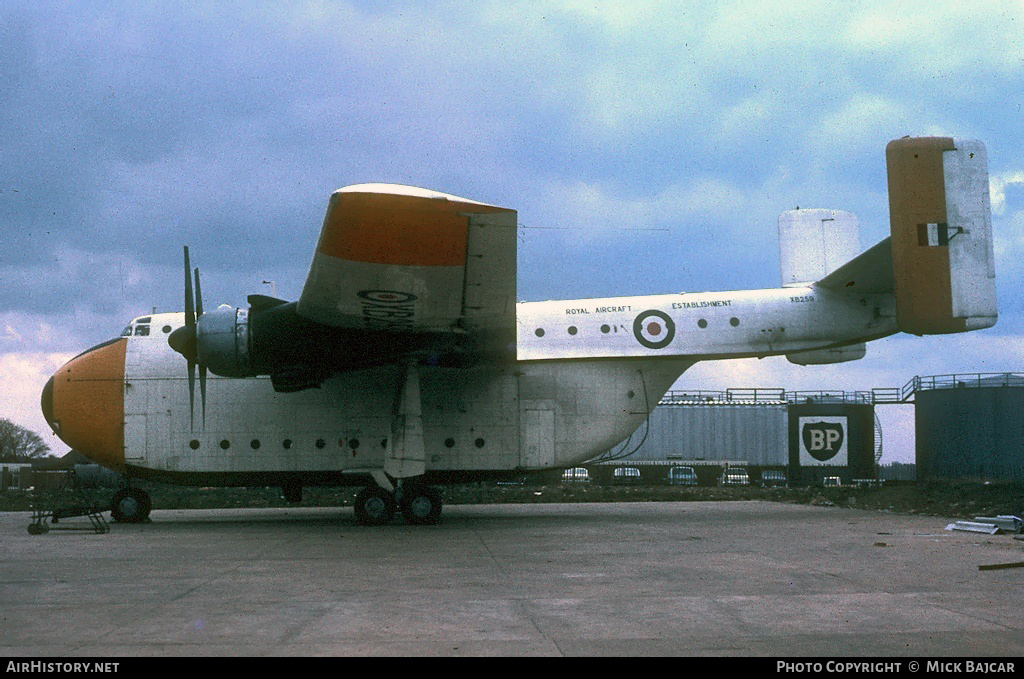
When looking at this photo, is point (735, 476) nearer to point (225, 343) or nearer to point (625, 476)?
point (625, 476)

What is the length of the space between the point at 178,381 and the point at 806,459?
27.8 m

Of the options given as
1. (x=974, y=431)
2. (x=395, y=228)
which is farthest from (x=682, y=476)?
(x=395, y=228)

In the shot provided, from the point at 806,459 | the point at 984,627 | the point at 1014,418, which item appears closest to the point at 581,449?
the point at 984,627

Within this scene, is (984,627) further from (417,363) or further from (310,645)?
(417,363)

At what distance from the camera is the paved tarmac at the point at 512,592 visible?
5969mm

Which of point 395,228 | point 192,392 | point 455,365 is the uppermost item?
point 395,228

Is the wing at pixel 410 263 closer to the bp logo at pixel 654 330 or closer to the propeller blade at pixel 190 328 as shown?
the propeller blade at pixel 190 328

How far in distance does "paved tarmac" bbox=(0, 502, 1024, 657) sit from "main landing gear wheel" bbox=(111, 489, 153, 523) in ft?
6.63

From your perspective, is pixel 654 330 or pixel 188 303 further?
pixel 654 330

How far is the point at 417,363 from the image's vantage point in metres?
16.7

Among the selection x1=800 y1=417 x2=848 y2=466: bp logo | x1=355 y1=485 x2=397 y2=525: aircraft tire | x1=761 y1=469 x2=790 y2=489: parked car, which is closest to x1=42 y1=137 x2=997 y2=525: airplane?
x1=355 y1=485 x2=397 y2=525: aircraft tire

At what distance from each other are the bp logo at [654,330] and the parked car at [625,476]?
23225 millimetres

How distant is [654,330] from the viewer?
18531 mm

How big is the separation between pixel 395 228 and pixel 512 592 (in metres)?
5.32
